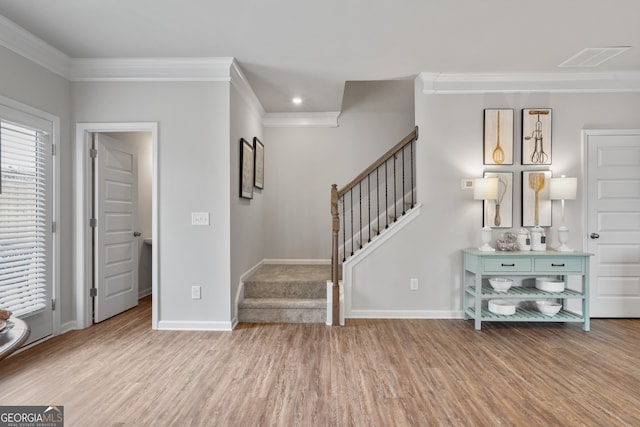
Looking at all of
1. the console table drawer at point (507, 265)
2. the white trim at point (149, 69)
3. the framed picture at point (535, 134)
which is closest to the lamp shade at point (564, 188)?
the framed picture at point (535, 134)

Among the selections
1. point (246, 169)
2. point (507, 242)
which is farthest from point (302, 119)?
point (507, 242)

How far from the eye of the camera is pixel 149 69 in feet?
11.8

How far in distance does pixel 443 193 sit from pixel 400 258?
88 cm

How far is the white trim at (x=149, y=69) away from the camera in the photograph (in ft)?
11.6

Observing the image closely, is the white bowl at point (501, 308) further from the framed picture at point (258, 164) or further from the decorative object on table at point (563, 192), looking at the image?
the framed picture at point (258, 164)

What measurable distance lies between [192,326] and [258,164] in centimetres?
226

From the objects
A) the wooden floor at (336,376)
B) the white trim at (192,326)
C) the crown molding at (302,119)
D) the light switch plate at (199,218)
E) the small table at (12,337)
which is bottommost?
the wooden floor at (336,376)

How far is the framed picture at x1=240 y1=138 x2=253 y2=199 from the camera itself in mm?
3965

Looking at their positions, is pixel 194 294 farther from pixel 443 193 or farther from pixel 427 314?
pixel 443 193

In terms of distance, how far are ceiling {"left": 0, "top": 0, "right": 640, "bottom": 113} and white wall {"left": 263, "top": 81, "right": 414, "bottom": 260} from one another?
150 cm

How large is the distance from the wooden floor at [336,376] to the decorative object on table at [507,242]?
2.71 feet

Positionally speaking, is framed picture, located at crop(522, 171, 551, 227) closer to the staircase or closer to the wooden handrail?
the wooden handrail

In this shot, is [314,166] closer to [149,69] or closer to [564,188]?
[149,69]

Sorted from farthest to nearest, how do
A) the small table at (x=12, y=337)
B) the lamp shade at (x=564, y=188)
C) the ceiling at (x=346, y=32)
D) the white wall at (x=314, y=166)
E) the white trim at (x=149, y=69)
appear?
the white wall at (x=314, y=166)
the lamp shade at (x=564, y=188)
the white trim at (x=149, y=69)
the ceiling at (x=346, y=32)
the small table at (x=12, y=337)
